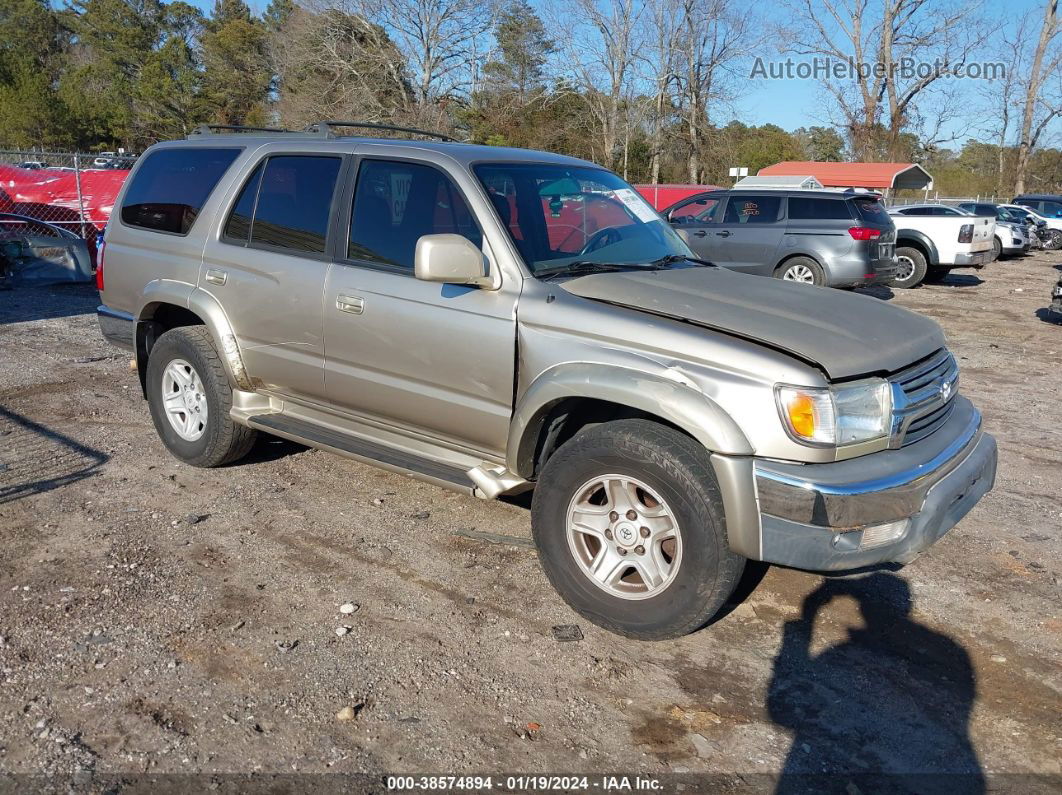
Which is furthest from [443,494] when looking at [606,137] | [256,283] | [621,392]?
[606,137]

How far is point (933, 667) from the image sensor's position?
11.8ft

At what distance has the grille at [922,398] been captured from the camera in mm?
3486

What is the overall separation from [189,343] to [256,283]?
0.67m

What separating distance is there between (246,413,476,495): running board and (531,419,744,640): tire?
478mm

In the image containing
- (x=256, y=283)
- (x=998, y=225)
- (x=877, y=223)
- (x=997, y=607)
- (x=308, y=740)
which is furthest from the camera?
(x=998, y=225)

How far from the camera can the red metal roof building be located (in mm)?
26078

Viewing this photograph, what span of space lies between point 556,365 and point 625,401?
0.40 metres

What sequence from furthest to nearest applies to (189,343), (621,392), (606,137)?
(606,137), (189,343), (621,392)

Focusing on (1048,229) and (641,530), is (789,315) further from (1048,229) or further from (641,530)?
(1048,229)

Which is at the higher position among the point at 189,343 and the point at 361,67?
the point at 361,67

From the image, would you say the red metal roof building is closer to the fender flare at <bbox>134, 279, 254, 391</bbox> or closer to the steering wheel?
the steering wheel

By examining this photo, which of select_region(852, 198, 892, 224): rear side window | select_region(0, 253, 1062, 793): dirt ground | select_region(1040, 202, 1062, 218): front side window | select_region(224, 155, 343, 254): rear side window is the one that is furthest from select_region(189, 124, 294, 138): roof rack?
select_region(1040, 202, 1062, 218): front side window

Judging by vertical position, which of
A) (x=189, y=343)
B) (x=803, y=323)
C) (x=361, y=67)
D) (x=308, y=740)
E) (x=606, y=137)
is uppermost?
(x=361, y=67)

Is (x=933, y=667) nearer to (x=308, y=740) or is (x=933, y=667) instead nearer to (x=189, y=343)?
(x=308, y=740)
